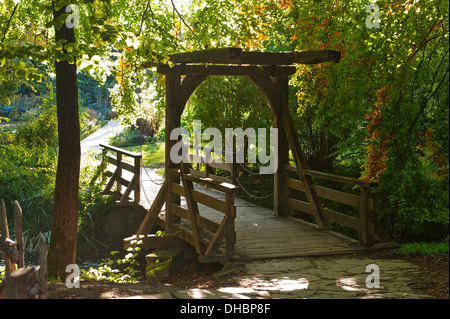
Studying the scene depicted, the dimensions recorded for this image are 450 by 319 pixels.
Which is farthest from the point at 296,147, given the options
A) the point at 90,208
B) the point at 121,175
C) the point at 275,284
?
the point at 121,175

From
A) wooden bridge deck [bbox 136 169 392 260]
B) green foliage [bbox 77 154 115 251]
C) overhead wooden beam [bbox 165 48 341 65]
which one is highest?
overhead wooden beam [bbox 165 48 341 65]

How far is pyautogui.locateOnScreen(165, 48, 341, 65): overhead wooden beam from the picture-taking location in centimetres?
764

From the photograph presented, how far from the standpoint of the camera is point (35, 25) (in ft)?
31.7

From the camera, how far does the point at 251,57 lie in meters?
8.31

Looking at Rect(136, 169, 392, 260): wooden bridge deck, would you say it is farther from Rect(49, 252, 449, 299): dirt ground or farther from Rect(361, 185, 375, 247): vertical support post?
Rect(49, 252, 449, 299): dirt ground

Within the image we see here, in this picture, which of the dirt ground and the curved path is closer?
the dirt ground

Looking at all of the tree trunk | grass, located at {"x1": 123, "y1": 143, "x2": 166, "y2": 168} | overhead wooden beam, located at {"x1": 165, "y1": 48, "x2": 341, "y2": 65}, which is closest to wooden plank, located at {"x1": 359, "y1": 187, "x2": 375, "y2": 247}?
overhead wooden beam, located at {"x1": 165, "y1": 48, "x2": 341, "y2": 65}

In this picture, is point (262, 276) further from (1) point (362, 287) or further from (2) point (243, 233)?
(2) point (243, 233)

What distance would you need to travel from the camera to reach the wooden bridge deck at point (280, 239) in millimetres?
7352

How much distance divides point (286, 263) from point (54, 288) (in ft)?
9.90

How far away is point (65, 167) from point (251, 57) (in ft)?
10.9

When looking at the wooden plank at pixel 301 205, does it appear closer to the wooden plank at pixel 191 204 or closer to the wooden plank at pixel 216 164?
the wooden plank at pixel 216 164

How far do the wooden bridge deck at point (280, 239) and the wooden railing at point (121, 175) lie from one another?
1.88m
